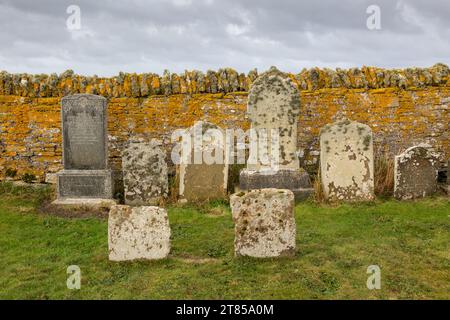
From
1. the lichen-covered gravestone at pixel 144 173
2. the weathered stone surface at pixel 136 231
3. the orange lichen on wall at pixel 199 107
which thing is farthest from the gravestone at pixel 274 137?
the weathered stone surface at pixel 136 231

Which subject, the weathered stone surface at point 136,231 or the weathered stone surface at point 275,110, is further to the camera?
the weathered stone surface at point 275,110

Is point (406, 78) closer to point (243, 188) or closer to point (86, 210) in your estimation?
point (243, 188)

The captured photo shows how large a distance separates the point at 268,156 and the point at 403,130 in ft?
11.7

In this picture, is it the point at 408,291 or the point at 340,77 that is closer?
the point at 408,291

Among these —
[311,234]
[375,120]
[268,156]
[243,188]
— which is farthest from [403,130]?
[311,234]

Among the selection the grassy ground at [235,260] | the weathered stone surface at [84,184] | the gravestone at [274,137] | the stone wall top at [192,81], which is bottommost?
the grassy ground at [235,260]

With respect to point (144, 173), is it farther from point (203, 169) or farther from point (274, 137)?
point (274, 137)

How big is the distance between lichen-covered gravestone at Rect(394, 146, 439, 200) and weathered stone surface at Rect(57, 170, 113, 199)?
5.78 meters

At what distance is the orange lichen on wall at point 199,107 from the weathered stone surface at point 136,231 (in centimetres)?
490

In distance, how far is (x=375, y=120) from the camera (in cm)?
1063

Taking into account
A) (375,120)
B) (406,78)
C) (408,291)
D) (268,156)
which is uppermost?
(406,78)

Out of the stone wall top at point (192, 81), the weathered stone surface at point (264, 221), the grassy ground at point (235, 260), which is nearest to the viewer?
the grassy ground at point (235, 260)

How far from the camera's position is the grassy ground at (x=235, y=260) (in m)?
4.96

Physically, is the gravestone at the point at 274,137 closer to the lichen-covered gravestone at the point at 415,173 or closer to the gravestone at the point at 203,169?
the gravestone at the point at 203,169
